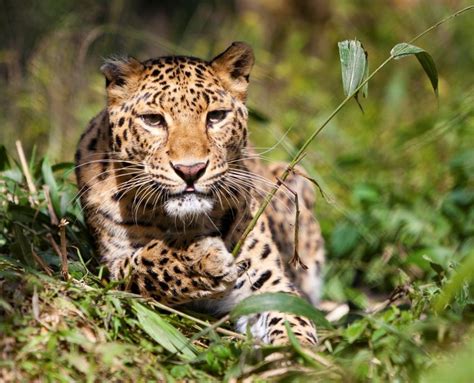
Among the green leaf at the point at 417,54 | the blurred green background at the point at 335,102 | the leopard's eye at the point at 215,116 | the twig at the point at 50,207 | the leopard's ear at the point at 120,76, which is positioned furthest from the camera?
the blurred green background at the point at 335,102

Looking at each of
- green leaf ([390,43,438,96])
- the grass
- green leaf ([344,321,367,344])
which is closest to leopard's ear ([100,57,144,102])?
the grass

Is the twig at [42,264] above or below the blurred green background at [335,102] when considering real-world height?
below

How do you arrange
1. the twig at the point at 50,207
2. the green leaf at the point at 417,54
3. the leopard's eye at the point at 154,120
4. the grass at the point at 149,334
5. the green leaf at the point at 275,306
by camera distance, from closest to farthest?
1. the grass at the point at 149,334
2. the green leaf at the point at 275,306
3. the green leaf at the point at 417,54
4. the leopard's eye at the point at 154,120
5. the twig at the point at 50,207

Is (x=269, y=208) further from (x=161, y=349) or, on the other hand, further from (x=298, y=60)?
(x=298, y=60)

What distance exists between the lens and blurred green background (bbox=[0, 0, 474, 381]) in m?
5.04

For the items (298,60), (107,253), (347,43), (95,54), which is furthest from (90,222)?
(298,60)

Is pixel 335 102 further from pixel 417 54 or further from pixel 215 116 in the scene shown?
pixel 417 54

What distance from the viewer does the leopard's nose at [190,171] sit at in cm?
523

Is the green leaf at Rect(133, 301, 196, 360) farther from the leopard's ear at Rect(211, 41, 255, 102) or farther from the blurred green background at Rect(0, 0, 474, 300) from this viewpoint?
the leopard's ear at Rect(211, 41, 255, 102)

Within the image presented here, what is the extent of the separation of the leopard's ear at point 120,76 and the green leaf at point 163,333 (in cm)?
141

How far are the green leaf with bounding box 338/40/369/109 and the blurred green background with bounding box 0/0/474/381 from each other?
2.21ft

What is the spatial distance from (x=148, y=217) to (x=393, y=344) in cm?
193

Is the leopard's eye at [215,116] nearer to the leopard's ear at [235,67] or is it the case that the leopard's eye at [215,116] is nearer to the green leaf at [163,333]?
the leopard's ear at [235,67]

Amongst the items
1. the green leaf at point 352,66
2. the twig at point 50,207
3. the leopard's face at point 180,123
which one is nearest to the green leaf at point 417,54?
the green leaf at point 352,66
